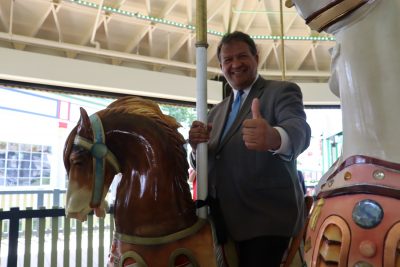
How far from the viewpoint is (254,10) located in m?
5.18

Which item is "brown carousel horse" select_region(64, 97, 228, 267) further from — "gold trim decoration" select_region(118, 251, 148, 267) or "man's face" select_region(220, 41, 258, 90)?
"man's face" select_region(220, 41, 258, 90)

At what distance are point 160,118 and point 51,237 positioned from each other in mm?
2526

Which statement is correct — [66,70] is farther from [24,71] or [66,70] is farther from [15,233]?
[15,233]

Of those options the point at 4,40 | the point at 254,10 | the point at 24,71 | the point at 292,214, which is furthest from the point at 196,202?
the point at 254,10

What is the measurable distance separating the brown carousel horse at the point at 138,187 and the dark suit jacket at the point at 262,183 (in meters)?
0.12

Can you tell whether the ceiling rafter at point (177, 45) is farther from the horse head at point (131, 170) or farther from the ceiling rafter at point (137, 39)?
the horse head at point (131, 170)

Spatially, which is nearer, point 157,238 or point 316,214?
point 316,214

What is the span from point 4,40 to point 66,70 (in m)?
0.73

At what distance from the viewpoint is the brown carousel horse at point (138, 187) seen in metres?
1.04

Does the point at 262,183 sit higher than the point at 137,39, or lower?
lower

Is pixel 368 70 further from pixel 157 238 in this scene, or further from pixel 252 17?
pixel 252 17

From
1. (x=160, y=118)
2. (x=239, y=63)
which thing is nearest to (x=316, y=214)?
(x=160, y=118)

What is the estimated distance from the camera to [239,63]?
127 centimetres

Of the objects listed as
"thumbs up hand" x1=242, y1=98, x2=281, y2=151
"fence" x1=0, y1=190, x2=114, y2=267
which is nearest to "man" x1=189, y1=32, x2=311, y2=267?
"thumbs up hand" x1=242, y1=98, x2=281, y2=151
